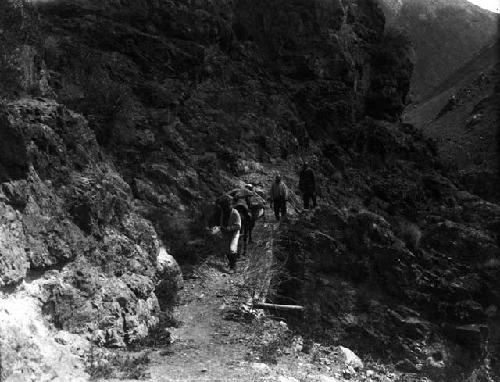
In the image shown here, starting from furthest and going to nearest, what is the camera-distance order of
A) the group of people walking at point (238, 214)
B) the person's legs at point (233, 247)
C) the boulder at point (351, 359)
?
1. the group of people walking at point (238, 214)
2. the person's legs at point (233, 247)
3. the boulder at point (351, 359)

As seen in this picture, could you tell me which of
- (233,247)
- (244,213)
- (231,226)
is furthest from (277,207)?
(233,247)

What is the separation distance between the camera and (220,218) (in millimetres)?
11922

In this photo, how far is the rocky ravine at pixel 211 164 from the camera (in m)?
8.12

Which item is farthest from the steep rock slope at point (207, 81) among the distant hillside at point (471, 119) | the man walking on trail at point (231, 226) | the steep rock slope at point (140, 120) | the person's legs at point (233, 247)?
the distant hillside at point (471, 119)

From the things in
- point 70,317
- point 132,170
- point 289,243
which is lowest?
point 70,317

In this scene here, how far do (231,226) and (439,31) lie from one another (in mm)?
70462

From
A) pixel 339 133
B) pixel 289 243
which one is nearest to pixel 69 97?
pixel 289 243

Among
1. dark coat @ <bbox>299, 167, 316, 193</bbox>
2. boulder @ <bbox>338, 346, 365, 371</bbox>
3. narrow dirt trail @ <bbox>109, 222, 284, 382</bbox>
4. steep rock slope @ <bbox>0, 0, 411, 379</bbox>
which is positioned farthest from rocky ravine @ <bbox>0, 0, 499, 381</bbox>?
dark coat @ <bbox>299, 167, 316, 193</bbox>

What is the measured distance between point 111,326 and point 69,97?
8.23 m

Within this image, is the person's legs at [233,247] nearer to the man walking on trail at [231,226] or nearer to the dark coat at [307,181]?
the man walking on trail at [231,226]

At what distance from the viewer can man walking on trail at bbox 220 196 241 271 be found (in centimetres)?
1145

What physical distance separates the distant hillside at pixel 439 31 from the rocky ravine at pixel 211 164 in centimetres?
4003

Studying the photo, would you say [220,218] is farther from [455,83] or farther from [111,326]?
[455,83]

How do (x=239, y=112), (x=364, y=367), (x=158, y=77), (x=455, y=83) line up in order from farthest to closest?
(x=455, y=83) < (x=239, y=112) < (x=158, y=77) < (x=364, y=367)
